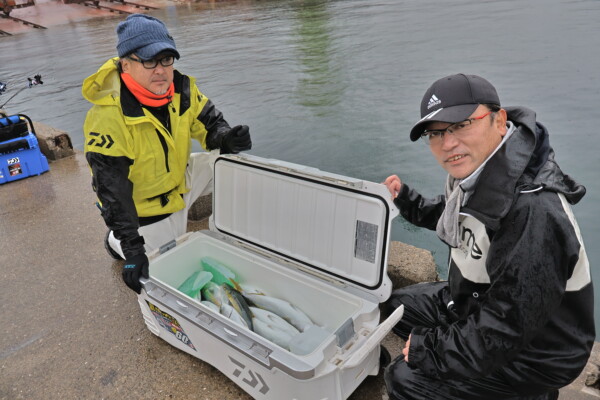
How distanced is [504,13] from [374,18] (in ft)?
17.7

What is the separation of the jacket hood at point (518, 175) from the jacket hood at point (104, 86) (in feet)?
7.21

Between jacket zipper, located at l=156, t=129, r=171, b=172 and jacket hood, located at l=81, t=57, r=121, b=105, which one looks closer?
jacket hood, located at l=81, t=57, r=121, b=105

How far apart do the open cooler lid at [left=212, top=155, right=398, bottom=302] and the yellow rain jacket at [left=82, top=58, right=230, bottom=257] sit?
0.36 m

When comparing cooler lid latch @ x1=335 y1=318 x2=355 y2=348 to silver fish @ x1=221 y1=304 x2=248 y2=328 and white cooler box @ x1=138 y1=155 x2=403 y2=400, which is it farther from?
silver fish @ x1=221 y1=304 x2=248 y2=328

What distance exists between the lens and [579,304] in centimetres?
164

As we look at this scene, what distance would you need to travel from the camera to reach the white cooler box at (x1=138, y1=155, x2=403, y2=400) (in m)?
1.98

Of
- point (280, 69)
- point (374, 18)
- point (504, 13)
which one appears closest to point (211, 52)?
point (280, 69)

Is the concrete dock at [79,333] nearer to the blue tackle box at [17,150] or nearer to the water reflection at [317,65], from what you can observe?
the blue tackle box at [17,150]

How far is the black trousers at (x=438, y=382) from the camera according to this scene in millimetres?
1835

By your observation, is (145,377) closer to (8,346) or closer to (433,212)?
(8,346)

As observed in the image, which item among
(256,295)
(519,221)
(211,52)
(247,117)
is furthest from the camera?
(211,52)

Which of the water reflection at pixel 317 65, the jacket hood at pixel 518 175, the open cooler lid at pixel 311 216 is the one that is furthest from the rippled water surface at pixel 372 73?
the jacket hood at pixel 518 175

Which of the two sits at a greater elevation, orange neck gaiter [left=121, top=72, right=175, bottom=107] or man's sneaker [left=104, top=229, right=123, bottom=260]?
orange neck gaiter [left=121, top=72, right=175, bottom=107]

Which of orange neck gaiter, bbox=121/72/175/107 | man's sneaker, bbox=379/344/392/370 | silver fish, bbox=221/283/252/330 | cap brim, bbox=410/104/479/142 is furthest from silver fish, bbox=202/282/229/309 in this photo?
cap brim, bbox=410/104/479/142
